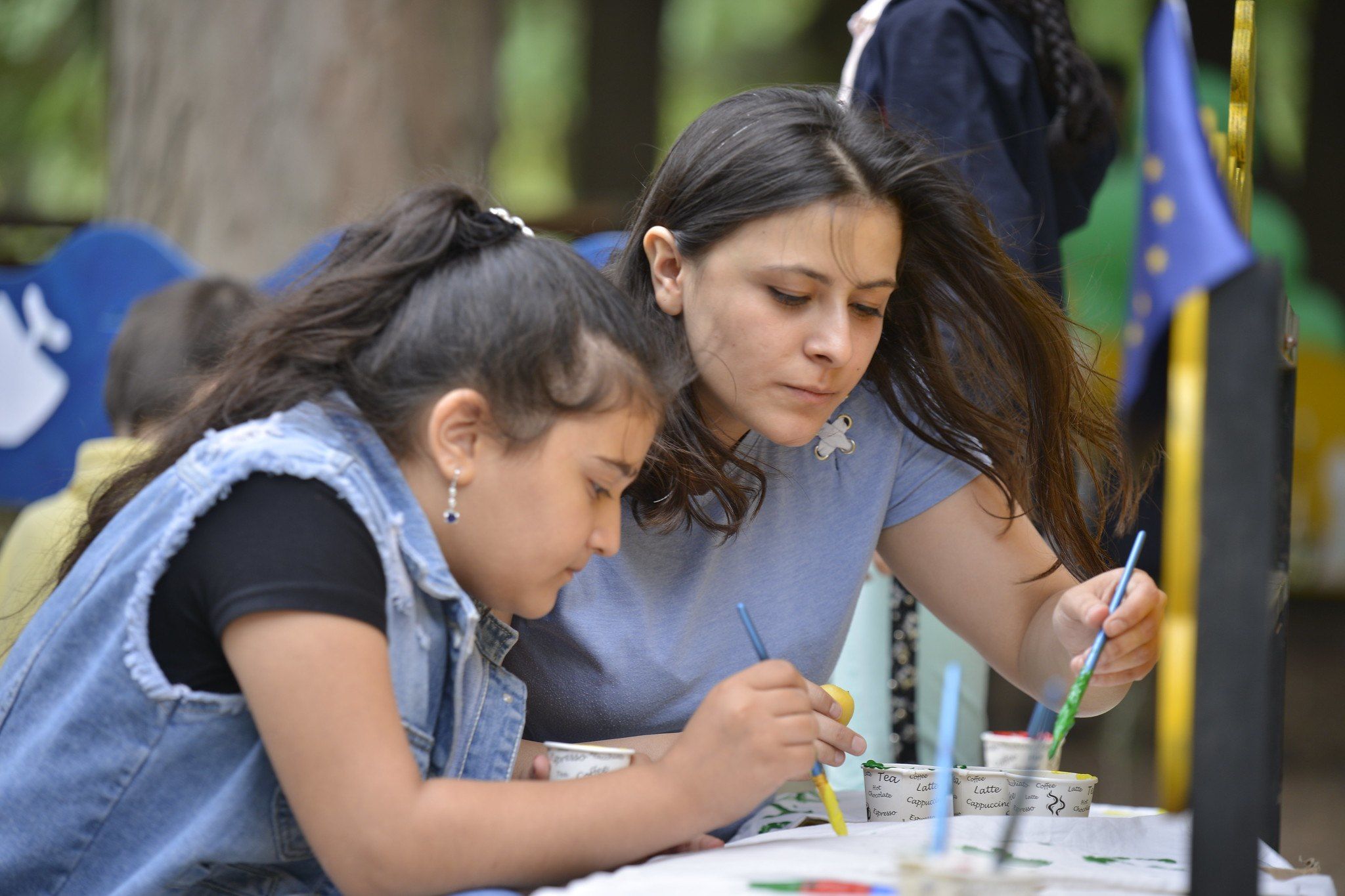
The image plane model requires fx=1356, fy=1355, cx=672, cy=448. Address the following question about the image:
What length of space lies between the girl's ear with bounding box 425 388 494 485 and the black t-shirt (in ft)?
0.37

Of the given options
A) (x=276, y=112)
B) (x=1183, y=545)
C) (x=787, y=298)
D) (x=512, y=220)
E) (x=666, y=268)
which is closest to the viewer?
(x=1183, y=545)

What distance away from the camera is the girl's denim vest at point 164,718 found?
115cm

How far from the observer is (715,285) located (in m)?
1.56

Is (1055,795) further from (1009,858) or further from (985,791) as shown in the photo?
(1009,858)

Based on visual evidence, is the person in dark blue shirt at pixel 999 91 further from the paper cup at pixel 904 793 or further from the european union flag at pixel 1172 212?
the european union flag at pixel 1172 212

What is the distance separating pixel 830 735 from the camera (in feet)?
4.47

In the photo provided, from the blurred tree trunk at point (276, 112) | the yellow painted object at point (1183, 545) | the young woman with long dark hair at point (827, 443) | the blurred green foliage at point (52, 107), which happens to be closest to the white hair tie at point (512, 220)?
the young woman with long dark hair at point (827, 443)

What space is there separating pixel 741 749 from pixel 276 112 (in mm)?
3311

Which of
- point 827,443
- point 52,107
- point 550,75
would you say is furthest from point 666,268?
point 550,75

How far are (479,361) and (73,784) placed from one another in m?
0.51

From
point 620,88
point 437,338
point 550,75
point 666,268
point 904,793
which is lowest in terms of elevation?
point 904,793

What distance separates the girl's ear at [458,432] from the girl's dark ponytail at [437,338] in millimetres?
16

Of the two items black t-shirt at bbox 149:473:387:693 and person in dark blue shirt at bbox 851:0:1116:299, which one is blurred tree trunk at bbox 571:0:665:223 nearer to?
person in dark blue shirt at bbox 851:0:1116:299

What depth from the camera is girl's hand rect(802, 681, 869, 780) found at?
1.36m
